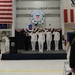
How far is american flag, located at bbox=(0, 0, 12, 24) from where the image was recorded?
51.2 feet

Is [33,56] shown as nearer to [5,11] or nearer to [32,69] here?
[32,69]

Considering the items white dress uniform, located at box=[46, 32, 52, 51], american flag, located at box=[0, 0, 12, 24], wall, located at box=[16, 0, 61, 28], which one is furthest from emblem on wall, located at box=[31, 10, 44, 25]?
white dress uniform, located at box=[46, 32, 52, 51]

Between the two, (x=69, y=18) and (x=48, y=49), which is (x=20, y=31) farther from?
(x=69, y=18)

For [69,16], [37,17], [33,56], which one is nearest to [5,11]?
[37,17]

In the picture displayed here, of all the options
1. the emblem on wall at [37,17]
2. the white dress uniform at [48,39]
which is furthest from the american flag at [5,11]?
the white dress uniform at [48,39]

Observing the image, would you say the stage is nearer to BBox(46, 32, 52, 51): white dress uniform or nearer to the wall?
BBox(46, 32, 52, 51): white dress uniform

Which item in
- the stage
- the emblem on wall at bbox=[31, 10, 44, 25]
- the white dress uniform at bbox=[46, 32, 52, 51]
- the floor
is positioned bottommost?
the floor

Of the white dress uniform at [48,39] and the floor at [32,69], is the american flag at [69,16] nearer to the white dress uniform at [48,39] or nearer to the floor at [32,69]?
the white dress uniform at [48,39]

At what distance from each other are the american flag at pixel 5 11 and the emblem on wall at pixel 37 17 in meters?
1.73

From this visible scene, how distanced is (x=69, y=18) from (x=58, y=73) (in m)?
8.72

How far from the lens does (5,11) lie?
1561 centimetres

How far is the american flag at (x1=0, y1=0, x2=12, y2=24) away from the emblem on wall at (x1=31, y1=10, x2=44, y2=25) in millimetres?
1734

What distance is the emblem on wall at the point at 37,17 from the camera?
1603 centimetres

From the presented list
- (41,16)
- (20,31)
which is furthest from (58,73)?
(41,16)
